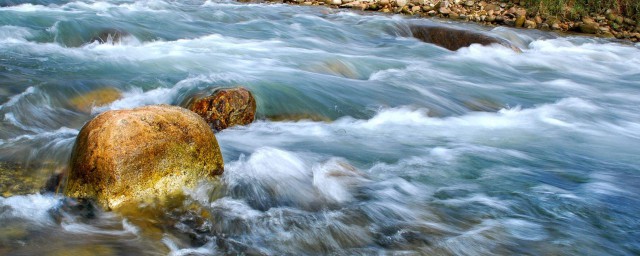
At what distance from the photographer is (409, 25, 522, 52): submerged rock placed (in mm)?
11242

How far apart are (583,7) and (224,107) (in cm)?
1372

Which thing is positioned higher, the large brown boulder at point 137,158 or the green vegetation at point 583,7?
the large brown boulder at point 137,158

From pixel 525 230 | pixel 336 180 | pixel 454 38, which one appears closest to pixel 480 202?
pixel 525 230

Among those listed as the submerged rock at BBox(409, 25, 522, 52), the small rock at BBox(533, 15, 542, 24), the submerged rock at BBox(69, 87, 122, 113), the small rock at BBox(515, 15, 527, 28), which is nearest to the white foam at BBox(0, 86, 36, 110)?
the submerged rock at BBox(69, 87, 122, 113)

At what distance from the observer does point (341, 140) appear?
5.79m

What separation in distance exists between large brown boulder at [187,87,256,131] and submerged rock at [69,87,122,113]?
1.01 metres

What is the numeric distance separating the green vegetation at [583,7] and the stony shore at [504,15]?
9 cm

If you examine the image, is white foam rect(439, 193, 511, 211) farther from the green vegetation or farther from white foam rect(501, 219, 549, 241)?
the green vegetation

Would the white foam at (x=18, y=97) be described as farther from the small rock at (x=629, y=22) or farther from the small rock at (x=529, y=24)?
the small rock at (x=629, y=22)

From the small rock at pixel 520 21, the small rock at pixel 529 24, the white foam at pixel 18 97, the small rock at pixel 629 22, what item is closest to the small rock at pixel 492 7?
the small rock at pixel 520 21

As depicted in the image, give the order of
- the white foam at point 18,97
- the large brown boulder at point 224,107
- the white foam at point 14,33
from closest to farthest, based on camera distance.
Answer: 1. the large brown boulder at point 224,107
2. the white foam at point 18,97
3. the white foam at point 14,33

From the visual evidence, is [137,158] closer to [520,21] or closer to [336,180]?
[336,180]

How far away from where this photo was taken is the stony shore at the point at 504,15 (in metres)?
15.2

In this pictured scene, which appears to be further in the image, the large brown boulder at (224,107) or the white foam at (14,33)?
the white foam at (14,33)
